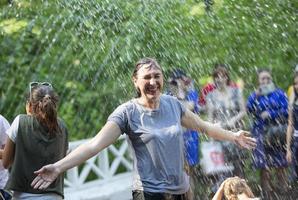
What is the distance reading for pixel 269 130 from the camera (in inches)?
342

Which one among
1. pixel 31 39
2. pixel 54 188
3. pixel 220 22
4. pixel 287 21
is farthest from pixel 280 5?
pixel 54 188

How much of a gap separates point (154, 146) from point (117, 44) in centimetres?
750

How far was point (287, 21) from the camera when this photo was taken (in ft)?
37.8

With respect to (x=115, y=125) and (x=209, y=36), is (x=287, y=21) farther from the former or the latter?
(x=115, y=125)

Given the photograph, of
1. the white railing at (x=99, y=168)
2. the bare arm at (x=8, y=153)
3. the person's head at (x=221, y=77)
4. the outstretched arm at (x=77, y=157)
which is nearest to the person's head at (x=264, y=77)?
the person's head at (x=221, y=77)

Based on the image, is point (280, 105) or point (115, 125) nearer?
point (115, 125)

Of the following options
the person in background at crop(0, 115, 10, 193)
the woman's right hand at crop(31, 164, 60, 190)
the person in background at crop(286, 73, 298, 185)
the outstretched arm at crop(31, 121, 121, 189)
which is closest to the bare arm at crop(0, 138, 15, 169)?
the person in background at crop(0, 115, 10, 193)

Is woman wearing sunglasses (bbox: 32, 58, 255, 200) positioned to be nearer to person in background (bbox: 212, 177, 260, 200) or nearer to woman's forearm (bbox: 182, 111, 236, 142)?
woman's forearm (bbox: 182, 111, 236, 142)

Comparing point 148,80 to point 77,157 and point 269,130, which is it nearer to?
point 77,157

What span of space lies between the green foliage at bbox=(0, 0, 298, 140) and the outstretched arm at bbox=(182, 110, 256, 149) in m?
4.80

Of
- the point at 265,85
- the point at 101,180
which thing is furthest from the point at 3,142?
the point at 101,180

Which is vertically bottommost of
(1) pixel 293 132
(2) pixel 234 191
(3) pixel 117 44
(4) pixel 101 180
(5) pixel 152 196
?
(4) pixel 101 180

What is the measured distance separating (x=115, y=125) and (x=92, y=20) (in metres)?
7.57

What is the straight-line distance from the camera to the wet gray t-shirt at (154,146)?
509cm
